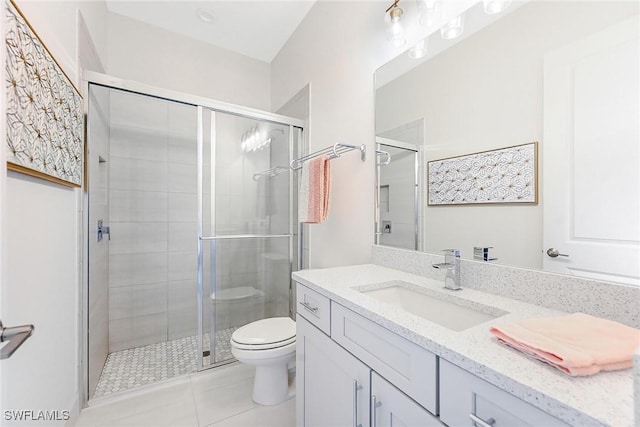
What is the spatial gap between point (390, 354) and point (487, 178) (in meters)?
0.78

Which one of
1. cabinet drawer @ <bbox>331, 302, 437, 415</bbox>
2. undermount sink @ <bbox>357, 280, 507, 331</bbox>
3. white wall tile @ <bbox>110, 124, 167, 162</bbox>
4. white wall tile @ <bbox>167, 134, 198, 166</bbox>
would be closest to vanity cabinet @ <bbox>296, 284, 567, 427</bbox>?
cabinet drawer @ <bbox>331, 302, 437, 415</bbox>

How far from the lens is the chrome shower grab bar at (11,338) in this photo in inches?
20.8

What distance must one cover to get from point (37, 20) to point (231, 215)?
1.35 meters

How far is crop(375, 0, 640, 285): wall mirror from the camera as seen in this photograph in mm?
734

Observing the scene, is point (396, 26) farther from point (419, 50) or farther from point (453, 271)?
point (453, 271)

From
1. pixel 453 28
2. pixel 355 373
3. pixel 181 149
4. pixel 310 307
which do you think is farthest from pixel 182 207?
pixel 453 28

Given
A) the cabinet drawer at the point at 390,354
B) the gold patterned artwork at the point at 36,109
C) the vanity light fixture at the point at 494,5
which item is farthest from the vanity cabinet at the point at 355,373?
the vanity light fixture at the point at 494,5

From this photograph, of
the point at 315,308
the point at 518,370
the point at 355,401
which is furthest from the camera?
the point at 315,308

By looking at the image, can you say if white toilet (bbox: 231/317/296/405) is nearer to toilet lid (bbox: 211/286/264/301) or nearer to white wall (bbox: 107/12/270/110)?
toilet lid (bbox: 211/286/264/301)

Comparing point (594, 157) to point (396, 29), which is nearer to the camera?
point (594, 157)

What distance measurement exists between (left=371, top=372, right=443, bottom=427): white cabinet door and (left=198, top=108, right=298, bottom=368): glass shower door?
5.00 ft

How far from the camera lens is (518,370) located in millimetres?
505

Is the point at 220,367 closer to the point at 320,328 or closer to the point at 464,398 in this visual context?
the point at 320,328

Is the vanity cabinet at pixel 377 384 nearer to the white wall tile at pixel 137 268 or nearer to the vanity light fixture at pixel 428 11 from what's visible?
the vanity light fixture at pixel 428 11
